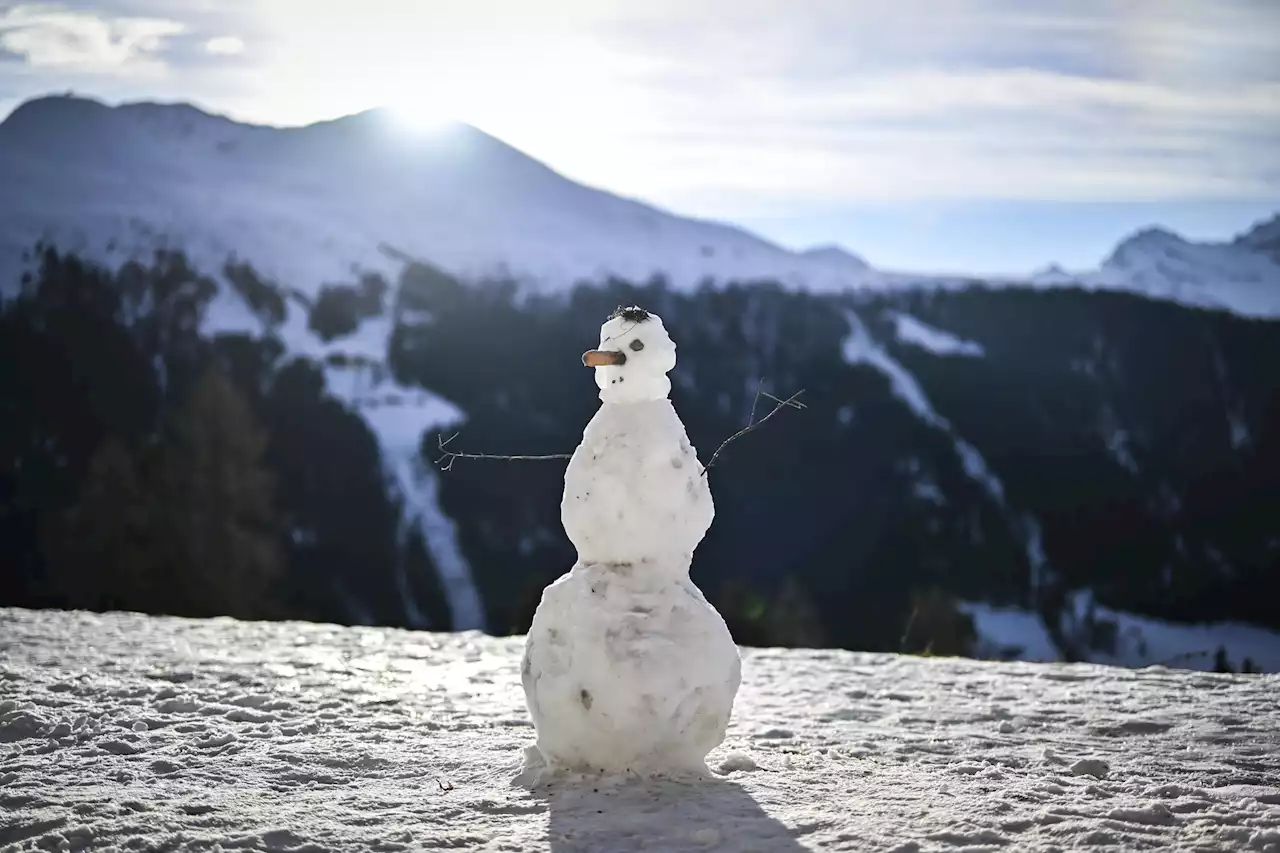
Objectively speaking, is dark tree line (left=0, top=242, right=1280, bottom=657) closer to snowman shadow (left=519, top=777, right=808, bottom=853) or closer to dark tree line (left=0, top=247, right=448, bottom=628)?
dark tree line (left=0, top=247, right=448, bottom=628)

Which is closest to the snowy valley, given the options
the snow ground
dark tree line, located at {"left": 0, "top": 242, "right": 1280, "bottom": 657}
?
dark tree line, located at {"left": 0, "top": 242, "right": 1280, "bottom": 657}

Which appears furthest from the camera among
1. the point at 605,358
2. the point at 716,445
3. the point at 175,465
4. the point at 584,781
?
the point at 716,445

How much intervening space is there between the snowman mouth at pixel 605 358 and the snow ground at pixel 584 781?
1552mm

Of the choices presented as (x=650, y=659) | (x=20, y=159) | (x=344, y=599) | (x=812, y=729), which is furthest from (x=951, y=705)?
(x=20, y=159)

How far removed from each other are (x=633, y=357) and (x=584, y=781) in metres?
1.59

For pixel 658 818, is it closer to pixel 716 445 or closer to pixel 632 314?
pixel 632 314

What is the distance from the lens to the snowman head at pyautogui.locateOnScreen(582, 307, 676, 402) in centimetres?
425

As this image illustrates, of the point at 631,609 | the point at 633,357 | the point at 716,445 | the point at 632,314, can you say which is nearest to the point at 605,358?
the point at 633,357

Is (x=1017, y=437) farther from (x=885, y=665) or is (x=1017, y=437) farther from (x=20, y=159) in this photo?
(x=885, y=665)

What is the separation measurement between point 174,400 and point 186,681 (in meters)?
26.0

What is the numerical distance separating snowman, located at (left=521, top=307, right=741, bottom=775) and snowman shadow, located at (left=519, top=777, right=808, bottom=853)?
0.14 meters

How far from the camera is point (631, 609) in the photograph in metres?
4.13

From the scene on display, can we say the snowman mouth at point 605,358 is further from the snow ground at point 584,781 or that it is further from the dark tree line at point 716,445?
the dark tree line at point 716,445

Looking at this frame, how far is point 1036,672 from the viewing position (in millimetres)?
6688
